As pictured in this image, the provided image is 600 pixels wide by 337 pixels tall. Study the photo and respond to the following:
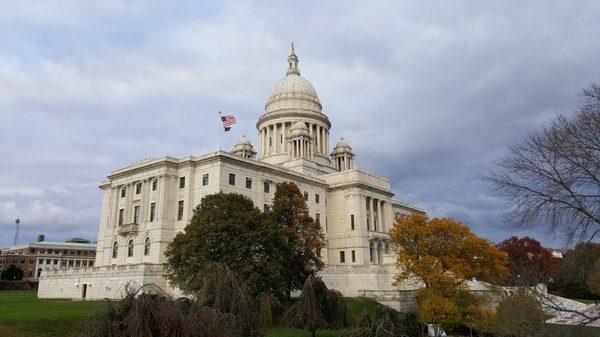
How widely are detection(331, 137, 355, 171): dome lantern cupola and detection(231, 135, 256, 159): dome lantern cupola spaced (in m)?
18.1

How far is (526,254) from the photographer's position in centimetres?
9788

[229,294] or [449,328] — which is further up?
[229,294]

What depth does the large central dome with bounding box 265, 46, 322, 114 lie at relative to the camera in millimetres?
105938

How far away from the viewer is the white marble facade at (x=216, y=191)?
210 ft

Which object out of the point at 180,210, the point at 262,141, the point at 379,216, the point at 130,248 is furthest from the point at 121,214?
the point at 379,216

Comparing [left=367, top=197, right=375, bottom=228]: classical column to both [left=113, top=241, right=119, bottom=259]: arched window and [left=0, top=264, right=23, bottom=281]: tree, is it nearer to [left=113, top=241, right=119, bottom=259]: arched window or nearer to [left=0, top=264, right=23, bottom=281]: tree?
[left=113, top=241, right=119, bottom=259]: arched window

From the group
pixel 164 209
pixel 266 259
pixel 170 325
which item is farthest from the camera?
pixel 164 209

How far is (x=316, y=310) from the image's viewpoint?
2927 cm

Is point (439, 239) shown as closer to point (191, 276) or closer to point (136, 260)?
point (191, 276)

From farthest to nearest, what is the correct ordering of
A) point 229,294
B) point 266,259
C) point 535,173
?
point 266,259 → point 229,294 → point 535,173

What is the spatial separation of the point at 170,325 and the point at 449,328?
132 feet

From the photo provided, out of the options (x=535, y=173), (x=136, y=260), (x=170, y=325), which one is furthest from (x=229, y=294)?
(x=136, y=260)

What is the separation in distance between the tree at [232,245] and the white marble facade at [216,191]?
12.4 meters

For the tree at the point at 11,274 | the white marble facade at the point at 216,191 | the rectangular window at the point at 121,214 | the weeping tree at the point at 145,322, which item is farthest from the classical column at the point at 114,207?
the weeping tree at the point at 145,322
